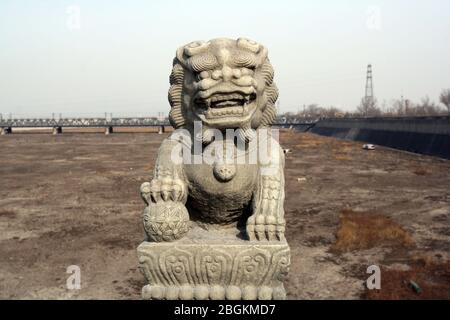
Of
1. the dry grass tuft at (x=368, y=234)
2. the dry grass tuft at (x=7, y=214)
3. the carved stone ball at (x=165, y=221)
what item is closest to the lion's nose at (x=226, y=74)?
the carved stone ball at (x=165, y=221)

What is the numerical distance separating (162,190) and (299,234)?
5235 mm

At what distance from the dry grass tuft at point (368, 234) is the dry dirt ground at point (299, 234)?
0.02m

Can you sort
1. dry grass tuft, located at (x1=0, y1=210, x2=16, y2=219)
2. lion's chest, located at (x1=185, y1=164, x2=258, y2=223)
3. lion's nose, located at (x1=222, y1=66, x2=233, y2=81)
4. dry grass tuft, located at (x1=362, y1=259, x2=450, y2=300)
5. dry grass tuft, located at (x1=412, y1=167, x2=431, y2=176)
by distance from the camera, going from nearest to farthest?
lion's nose, located at (x1=222, y1=66, x2=233, y2=81)
lion's chest, located at (x1=185, y1=164, x2=258, y2=223)
dry grass tuft, located at (x1=362, y1=259, x2=450, y2=300)
dry grass tuft, located at (x1=0, y1=210, x2=16, y2=219)
dry grass tuft, located at (x1=412, y1=167, x2=431, y2=176)

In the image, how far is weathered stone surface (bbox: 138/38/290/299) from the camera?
2.90m

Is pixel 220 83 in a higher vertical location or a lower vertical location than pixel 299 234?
higher

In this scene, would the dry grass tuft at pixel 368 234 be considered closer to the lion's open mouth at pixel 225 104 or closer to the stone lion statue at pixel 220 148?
the stone lion statue at pixel 220 148

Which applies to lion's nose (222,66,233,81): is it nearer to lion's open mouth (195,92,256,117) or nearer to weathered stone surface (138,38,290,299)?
weathered stone surface (138,38,290,299)

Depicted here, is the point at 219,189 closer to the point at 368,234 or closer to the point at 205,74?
the point at 205,74

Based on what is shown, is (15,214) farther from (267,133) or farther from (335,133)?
(335,133)

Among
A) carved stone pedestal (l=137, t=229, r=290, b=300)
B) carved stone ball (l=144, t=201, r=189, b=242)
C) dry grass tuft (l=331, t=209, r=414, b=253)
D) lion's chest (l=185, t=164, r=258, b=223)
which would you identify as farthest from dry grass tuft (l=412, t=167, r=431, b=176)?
carved stone ball (l=144, t=201, r=189, b=242)

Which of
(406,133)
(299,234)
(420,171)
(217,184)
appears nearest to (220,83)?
(217,184)

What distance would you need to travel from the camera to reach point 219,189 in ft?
10.2
